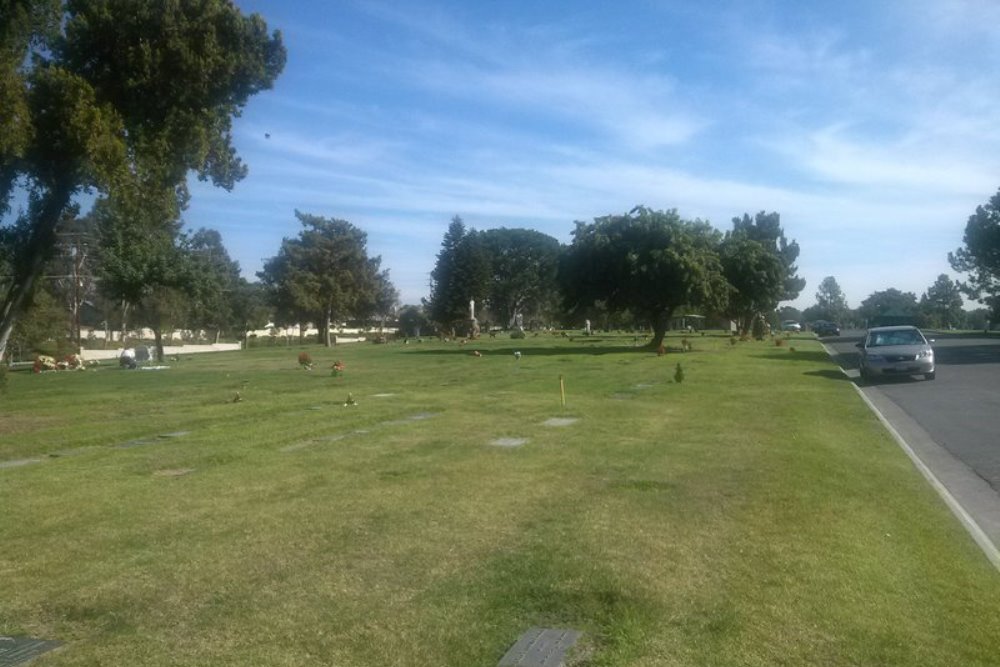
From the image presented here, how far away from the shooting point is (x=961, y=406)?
1873 centimetres

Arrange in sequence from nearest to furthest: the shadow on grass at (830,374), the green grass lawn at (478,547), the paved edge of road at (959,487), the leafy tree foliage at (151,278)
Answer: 1. the green grass lawn at (478,547)
2. the paved edge of road at (959,487)
3. the shadow on grass at (830,374)
4. the leafy tree foliage at (151,278)

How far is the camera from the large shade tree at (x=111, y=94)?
1528cm

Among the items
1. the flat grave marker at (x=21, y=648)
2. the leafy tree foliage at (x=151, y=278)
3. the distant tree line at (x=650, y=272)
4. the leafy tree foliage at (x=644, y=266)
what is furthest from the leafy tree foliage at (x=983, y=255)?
the flat grave marker at (x=21, y=648)

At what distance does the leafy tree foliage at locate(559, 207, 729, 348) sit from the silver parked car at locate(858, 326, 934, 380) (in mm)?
17909

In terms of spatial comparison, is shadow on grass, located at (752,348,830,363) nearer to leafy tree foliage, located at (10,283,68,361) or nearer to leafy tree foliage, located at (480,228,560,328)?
leafy tree foliage, located at (10,283,68,361)

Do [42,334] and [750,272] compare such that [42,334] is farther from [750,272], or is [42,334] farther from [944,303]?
[944,303]

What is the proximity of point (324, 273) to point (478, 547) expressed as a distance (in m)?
75.0

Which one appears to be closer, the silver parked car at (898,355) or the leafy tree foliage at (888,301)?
the silver parked car at (898,355)

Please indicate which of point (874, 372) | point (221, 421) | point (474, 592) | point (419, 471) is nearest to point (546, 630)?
point (474, 592)

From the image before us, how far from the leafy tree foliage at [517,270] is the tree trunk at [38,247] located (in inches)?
3808

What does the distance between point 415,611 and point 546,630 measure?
842 mm

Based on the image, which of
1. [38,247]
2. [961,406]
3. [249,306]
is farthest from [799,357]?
[249,306]

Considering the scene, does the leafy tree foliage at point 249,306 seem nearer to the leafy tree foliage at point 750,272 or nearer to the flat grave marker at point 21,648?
the leafy tree foliage at point 750,272

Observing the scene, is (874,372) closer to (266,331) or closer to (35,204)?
(35,204)
